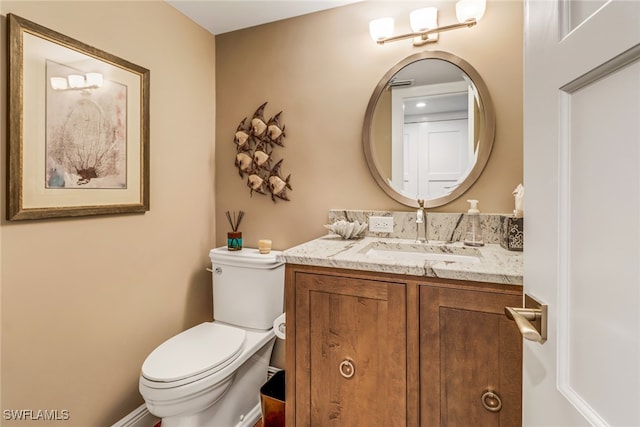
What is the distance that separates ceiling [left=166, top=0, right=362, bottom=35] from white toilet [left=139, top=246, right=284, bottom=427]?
1408mm

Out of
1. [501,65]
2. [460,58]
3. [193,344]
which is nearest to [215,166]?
[193,344]

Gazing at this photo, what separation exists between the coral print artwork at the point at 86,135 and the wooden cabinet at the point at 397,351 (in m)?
1.00

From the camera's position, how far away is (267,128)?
2057 millimetres

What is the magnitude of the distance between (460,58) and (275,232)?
54.2 inches

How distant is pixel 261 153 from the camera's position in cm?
206

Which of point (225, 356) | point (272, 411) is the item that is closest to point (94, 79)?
point (225, 356)

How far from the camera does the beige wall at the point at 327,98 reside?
5.15 ft

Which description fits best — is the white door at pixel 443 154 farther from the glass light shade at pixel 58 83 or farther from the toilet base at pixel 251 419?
the glass light shade at pixel 58 83

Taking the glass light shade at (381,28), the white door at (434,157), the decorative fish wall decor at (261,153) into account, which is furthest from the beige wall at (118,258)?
the white door at (434,157)

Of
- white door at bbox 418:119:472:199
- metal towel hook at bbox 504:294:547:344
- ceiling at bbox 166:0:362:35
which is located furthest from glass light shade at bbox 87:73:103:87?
metal towel hook at bbox 504:294:547:344

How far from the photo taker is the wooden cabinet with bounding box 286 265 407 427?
45.8 inches

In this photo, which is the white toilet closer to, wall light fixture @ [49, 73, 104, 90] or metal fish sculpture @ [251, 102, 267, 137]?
metal fish sculpture @ [251, 102, 267, 137]

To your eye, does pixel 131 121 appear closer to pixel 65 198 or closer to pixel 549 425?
pixel 65 198

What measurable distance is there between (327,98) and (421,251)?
3.30 feet
